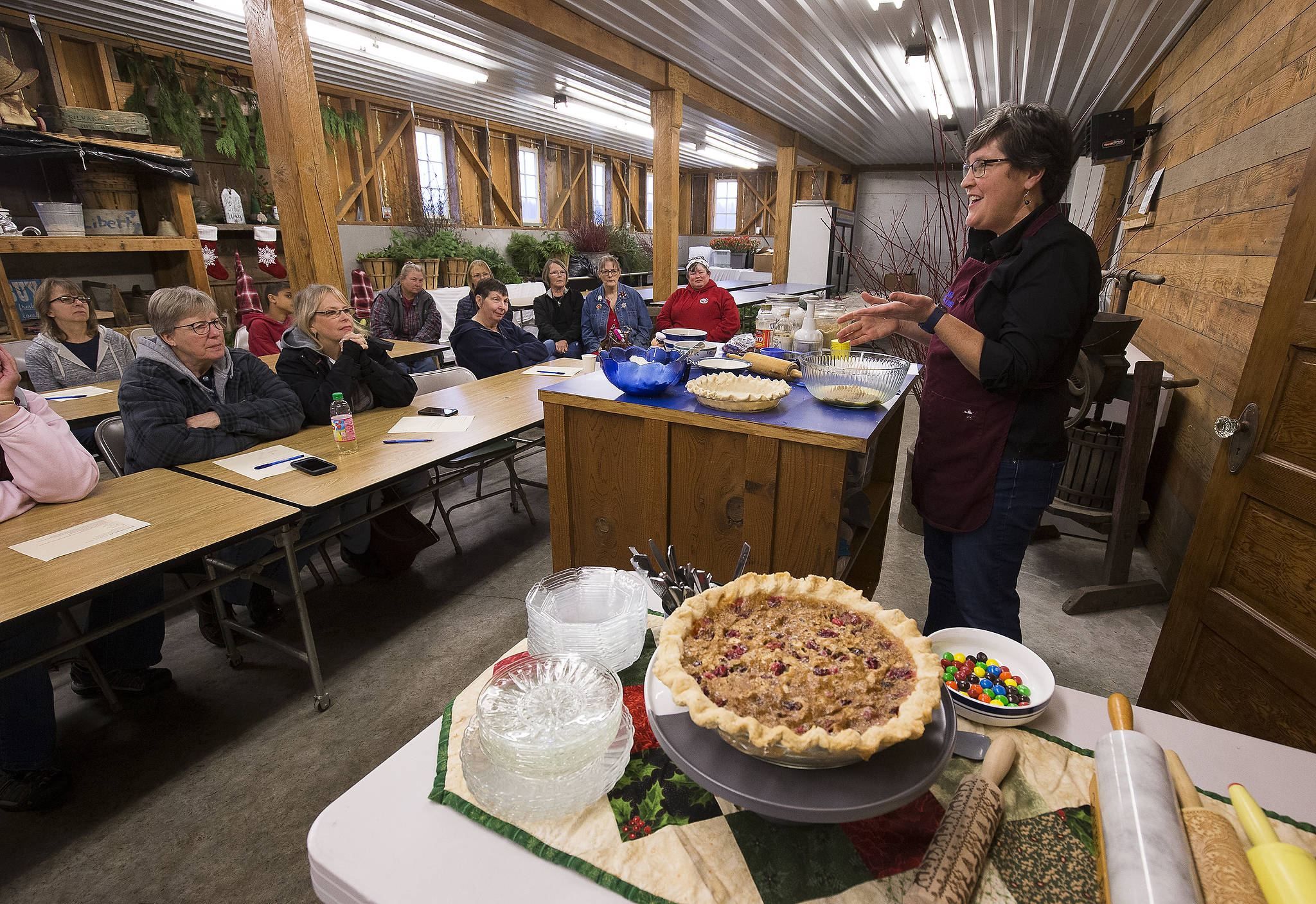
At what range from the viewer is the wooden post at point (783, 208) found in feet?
31.7

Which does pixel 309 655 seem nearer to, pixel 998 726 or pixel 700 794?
pixel 700 794

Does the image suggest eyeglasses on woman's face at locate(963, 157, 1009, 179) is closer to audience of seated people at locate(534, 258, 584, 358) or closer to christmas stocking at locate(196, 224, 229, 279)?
audience of seated people at locate(534, 258, 584, 358)

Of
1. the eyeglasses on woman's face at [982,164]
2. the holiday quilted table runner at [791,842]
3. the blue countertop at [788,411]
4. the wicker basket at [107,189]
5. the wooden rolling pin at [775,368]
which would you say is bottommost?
the holiday quilted table runner at [791,842]

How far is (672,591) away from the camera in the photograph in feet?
3.64

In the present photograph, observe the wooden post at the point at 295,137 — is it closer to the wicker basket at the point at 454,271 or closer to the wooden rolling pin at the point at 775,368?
the wooden rolling pin at the point at 775,368

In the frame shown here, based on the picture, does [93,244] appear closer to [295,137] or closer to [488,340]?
[295,137]

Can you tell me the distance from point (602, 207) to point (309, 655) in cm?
1241

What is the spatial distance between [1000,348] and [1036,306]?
0.12 meters

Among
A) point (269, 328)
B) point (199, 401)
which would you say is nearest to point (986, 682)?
point (199, 401)

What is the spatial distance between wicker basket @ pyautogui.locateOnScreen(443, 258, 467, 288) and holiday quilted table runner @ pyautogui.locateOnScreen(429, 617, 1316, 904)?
8788 millimetres

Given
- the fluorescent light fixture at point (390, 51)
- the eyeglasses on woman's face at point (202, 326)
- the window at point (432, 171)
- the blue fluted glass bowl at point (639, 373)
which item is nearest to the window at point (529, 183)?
the window at point (432, 171)

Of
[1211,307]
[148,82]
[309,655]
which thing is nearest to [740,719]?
[309,655]

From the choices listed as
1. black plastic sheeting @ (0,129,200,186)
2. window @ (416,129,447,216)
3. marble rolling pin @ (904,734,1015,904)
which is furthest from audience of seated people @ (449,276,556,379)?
window @ (416,129,447,216)

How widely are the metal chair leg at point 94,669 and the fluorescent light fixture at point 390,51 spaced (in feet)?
16.7
